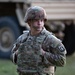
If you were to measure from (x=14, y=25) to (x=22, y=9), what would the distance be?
476mm

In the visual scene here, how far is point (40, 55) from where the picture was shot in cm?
452

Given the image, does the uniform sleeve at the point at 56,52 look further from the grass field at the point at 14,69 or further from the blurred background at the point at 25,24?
the blurred background at the point at 25,24

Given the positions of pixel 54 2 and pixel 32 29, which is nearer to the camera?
pixel 32 29

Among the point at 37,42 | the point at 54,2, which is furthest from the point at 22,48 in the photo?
the point at 54,2

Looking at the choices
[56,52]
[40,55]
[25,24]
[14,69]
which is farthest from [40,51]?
[25,24]

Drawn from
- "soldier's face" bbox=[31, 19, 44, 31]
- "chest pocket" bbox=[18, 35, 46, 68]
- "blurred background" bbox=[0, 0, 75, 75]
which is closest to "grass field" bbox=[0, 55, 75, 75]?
"blurred background" bbox=[0, 0, 75, 75]

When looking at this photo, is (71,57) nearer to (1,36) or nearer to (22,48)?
(1,36)

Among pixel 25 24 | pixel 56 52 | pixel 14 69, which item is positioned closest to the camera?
pixel 56 52

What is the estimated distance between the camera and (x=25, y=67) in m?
4.55

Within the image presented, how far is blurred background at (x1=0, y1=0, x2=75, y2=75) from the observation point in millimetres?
12117

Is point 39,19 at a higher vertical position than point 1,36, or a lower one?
higher

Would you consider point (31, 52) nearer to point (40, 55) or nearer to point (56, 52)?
point (40, 55)

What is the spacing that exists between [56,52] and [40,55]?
16 cm

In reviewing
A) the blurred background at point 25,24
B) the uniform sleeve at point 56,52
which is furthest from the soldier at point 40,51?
the blurred background at point 25,24
